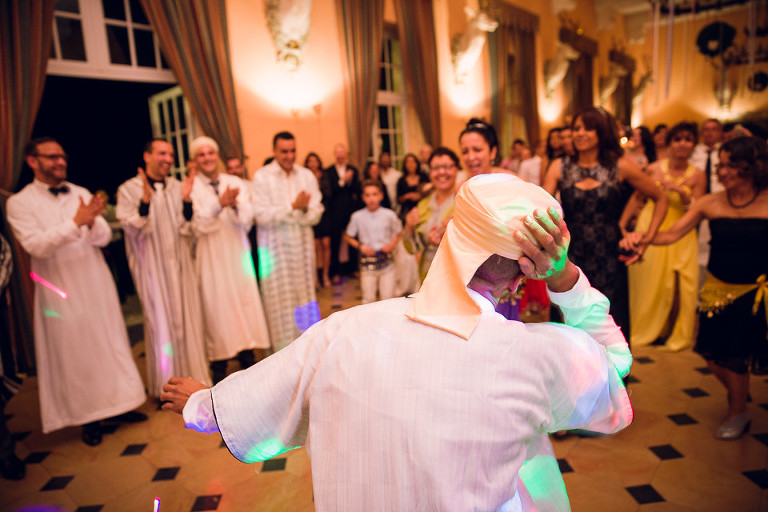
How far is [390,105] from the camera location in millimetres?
9102

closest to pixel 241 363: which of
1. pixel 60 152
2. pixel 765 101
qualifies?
pixel 60 152

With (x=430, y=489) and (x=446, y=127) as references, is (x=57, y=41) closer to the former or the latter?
(x=430, y=489)

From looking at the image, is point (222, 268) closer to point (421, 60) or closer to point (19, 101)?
point (19, 101)

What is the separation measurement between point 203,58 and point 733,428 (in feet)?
20.1

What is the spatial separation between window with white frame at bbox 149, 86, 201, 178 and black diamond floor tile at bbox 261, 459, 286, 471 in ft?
15.2

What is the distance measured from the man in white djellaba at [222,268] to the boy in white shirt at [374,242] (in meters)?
1.04

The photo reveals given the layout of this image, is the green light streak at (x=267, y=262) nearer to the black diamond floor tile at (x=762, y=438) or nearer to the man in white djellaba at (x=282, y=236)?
the man in white djellaba at (x=282, y=236)

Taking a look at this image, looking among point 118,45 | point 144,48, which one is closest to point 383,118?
point 144,48

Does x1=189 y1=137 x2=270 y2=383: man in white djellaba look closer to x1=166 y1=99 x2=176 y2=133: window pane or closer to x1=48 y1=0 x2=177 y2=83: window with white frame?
x1=48 y1=0 x2=177 y2=83: window with white frame

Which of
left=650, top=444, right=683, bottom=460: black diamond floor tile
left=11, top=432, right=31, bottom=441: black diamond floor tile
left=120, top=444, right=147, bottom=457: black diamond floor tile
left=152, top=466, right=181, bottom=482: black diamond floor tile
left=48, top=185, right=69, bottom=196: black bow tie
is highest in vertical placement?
left=48, top=185, right=69, bottom=196: black bow tie

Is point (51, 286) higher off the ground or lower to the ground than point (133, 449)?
higher

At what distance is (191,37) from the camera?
222 inches

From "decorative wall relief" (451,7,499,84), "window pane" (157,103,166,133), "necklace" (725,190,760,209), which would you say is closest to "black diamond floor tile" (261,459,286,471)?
"necklace" (725,190,760,209)

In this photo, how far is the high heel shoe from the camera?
110 inches
